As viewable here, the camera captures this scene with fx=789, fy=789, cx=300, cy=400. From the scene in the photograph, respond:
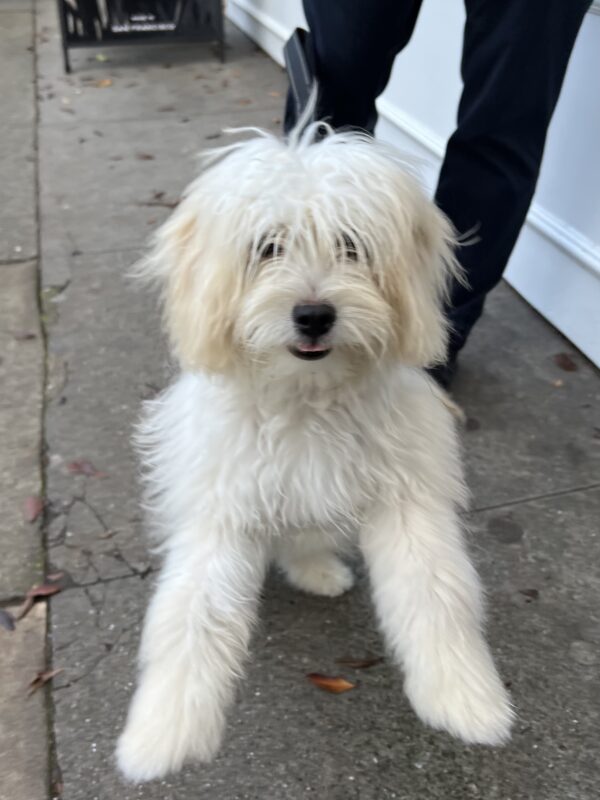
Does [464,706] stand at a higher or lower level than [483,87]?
lower

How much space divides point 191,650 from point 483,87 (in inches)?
79.1

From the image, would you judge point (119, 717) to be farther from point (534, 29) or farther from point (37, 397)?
point (534, 29)

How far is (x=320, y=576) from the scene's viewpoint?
91.3 inches

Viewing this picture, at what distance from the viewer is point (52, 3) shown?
9906 millimetres

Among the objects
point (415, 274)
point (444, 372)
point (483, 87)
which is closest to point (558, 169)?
point (483, 87)

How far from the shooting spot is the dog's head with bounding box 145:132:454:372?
Result: 179 cm

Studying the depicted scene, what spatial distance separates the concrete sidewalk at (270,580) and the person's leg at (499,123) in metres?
0.61

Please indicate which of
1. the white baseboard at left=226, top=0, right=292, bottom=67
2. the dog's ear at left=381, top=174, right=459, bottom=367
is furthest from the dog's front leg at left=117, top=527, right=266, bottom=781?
the white baseboard at left=226, top=0, right=292, bottom=67

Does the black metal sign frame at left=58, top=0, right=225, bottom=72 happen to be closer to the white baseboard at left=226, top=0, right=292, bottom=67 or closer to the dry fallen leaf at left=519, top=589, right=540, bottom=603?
the white baseboard at left=226, top=0, right=292, bottom=67

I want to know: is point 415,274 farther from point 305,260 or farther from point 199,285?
point 199,285

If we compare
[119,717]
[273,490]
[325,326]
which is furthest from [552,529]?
[119,717]

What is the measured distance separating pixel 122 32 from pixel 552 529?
20.5ft

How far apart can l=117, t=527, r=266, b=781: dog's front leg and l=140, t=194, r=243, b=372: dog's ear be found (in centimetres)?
48

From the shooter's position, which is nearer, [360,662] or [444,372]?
[360,662]
